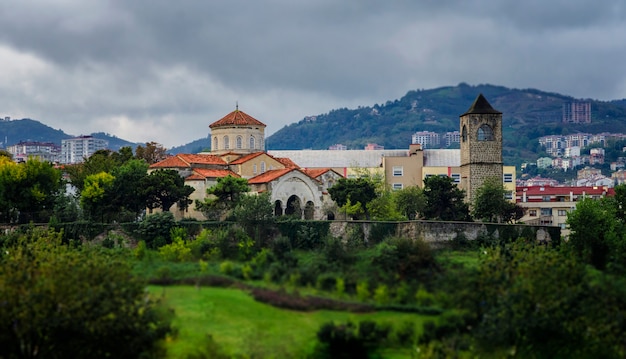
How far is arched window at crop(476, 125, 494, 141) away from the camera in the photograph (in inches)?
2490

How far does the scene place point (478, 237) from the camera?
49.9 meters

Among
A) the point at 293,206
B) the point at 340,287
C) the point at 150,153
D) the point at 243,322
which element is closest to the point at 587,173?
the point at 150,153

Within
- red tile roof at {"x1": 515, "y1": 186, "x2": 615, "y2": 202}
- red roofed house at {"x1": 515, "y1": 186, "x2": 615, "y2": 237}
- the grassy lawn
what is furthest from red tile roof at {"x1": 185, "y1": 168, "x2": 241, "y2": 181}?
red tile roof at {"x1": 515, "y1": 186, "x2": 615, "y2": 202}

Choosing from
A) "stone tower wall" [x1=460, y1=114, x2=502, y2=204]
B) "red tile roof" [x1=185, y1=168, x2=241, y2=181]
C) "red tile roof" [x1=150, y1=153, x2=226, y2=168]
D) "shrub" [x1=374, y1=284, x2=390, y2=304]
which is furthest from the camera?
"stone tower wall" [x1=460, y1=114, x2=502, y2=204]

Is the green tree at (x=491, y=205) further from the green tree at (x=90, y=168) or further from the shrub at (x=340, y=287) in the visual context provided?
the green tree at (x=90, y=168)

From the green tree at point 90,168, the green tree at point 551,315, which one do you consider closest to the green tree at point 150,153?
the green tree at point 90,168

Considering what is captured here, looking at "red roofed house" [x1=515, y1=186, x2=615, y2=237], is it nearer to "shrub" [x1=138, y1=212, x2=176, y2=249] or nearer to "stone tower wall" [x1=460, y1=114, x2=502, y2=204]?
"stone tower wall" [x1=460, y1=114, x2=502, y2=204]

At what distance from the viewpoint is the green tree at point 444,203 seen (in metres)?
57.5

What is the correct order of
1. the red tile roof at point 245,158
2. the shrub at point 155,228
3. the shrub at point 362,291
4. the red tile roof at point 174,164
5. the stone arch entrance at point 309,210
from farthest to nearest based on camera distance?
1. the red tile roof at point 245,158
2. the red tile roof at point 174,164
3. the stone arch entrance at point 309,210
4. the shrub at point 155,228
5. the shrub at point 362,291

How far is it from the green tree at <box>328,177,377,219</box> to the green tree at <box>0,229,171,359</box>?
27314 mm

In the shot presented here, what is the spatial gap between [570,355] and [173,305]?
1426 centimetres

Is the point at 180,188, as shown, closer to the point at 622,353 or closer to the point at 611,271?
the point at 611,271

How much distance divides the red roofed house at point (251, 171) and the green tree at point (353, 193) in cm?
174

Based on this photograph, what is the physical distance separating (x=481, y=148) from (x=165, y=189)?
72.7ft
